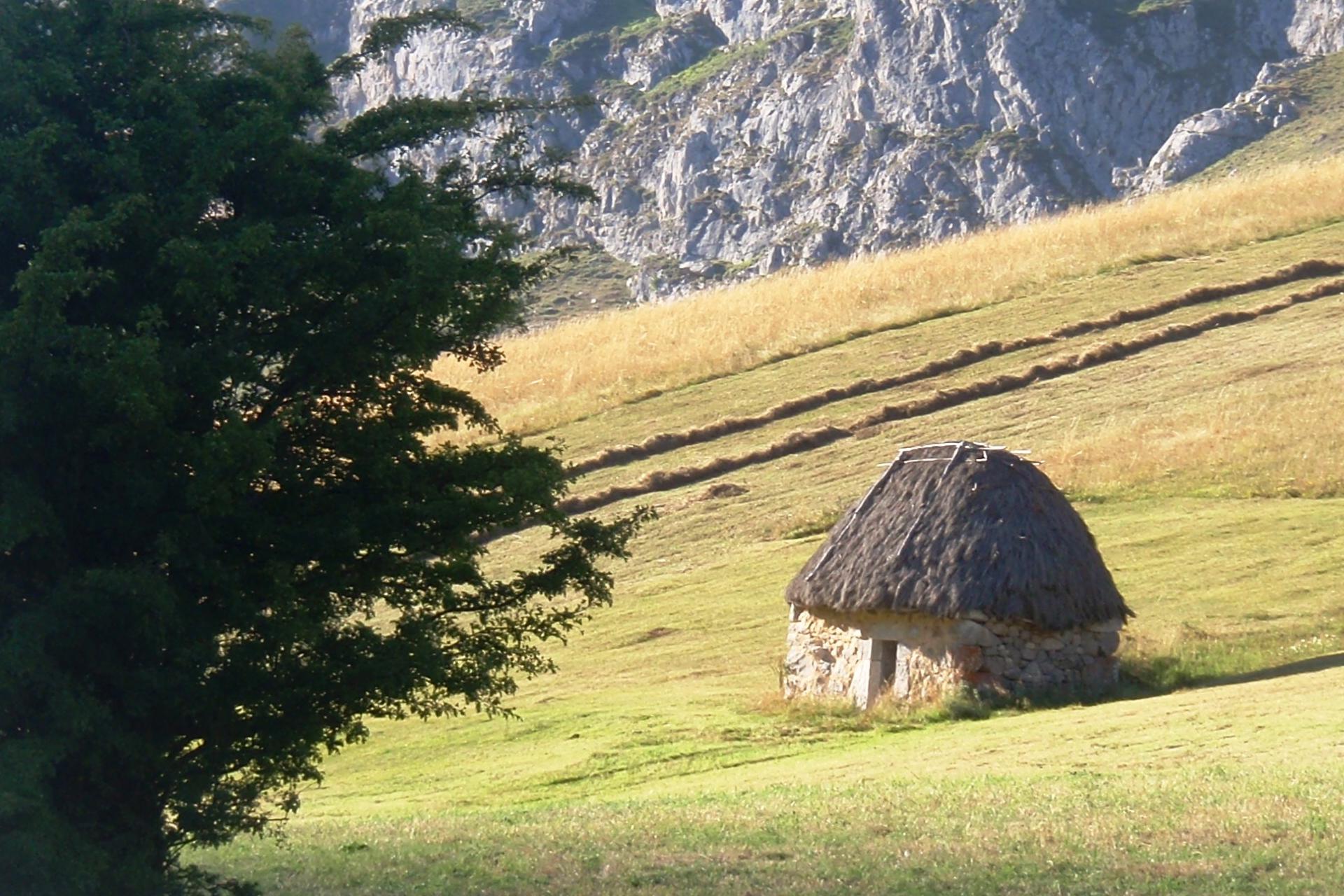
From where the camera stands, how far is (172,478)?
10820 millimetres

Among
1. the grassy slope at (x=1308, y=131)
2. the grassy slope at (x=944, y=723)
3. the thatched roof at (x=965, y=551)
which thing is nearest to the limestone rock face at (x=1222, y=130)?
the grassy slope at (x=1308, y=131)

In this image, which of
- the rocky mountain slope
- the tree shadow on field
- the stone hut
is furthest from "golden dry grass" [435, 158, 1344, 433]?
the rocky mountain slope

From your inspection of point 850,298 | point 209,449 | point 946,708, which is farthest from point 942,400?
point 209,449

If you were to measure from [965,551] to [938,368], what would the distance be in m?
20.5

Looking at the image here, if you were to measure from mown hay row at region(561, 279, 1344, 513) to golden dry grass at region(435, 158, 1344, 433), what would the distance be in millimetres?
6941

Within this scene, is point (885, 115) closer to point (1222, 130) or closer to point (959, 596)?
point (1222, 130)

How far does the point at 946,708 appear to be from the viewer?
902 inches

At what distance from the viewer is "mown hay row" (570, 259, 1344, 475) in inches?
1620

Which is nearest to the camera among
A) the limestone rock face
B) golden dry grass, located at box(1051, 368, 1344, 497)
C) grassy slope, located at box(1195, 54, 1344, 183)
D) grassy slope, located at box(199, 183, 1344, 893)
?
grassy slope, located at box(199, 183, 1344, 893)

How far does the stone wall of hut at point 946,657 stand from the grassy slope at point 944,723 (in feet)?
2.51

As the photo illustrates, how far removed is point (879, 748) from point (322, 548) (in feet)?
36.0

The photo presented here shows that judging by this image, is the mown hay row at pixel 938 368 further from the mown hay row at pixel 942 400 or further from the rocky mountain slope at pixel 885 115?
the rocky mountain slope at pixel 885 115

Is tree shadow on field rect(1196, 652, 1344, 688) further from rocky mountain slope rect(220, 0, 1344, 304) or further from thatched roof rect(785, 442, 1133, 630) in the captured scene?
rocky mountain slope rect(220, 0, 1344, 304)

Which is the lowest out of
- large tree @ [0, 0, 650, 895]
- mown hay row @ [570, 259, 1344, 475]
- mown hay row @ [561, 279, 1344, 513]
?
mown hay row @ [561, 279, 1344, 513]
